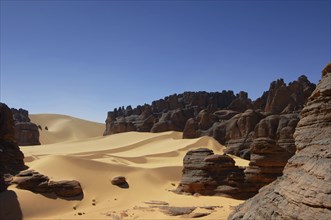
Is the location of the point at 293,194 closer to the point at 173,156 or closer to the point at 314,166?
the point at 314,166

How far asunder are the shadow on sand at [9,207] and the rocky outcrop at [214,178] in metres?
8.77

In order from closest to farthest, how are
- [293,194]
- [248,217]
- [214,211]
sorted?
1. [293,194]
2. [248,217]
3. [214,211]

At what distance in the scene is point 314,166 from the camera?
6934mm

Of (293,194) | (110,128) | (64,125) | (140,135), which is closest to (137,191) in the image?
(293,194)

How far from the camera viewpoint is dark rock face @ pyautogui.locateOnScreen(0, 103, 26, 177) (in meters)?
18.4

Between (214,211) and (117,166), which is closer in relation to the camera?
(214,211)

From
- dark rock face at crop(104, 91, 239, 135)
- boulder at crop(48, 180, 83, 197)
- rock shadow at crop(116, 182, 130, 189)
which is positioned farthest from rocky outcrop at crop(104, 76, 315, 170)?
boulder at crop(48, 180, 83, 197)

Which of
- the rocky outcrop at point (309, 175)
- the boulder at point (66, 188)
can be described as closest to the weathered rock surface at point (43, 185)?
the boulder at point (66, 188)

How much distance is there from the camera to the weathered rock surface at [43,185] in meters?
16.7

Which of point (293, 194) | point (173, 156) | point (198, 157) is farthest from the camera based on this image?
point (173, 156)

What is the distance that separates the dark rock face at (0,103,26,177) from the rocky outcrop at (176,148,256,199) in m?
9.42

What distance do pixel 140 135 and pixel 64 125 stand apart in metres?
49.4

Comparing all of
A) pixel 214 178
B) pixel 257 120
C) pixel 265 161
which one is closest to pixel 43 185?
pixel 214 178

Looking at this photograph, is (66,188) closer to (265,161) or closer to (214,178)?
(214,178)
